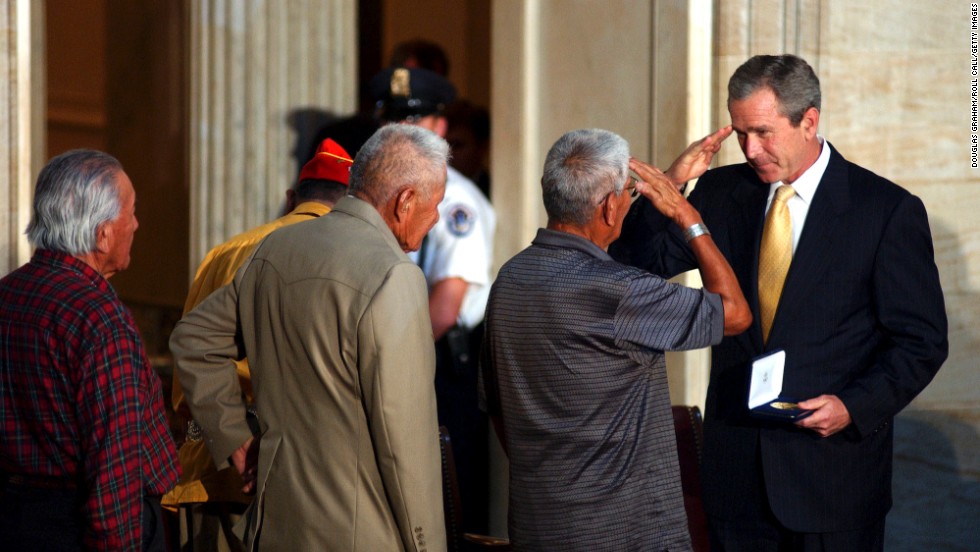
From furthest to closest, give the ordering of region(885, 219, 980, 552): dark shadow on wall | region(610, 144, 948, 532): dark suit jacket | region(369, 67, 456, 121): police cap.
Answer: region(369, 67, 456, 121): police cap
region(885, 219, 980, 552): dark shadow on wall
region(610, 144, 948, 532): dark suit jacket

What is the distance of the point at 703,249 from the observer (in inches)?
111

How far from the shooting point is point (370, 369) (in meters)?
2.60

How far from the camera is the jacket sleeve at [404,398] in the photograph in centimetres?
259

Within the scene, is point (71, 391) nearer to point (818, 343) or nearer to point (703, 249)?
point (703, 249)

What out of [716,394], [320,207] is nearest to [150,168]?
Result: [320,207]

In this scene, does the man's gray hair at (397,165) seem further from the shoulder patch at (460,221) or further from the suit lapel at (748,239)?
the shoulder patch at (460,221)

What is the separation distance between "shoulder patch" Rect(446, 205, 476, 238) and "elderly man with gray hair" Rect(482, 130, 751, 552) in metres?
1.77

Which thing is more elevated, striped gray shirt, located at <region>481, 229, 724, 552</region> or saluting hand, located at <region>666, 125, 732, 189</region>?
saluting hand, located at <region>666, 125, 732, 189</region>

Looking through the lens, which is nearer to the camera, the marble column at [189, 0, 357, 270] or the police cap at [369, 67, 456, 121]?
the police cap at [369, 67, 456, 121]

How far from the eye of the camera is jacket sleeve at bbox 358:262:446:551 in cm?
259

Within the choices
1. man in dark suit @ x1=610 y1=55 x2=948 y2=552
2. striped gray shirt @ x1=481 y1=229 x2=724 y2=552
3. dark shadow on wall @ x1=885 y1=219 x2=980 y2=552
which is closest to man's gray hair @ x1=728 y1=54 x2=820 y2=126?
man in dark suit @ x1=610 y1=55 x2=948 y2=552

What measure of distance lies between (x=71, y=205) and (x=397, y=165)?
72 cm

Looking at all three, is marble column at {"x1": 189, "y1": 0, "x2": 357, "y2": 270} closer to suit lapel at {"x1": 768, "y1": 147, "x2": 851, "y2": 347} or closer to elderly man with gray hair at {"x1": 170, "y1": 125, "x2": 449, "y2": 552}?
elderly man with gray hair at {"x1": 170, "y1": 125, "x2": 449, "y2": 552}

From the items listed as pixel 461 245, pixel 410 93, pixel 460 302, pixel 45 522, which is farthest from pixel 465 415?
pixel 45 522
